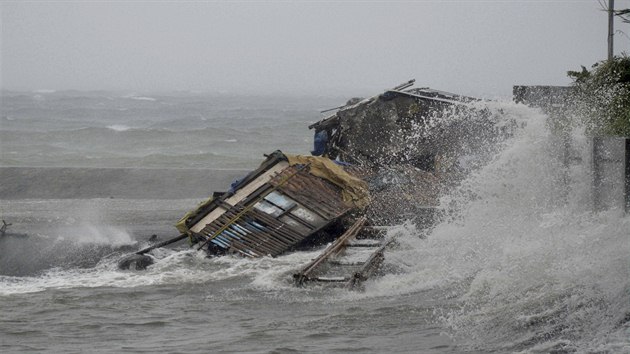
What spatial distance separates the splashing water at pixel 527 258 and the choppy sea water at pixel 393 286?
0.02 meters

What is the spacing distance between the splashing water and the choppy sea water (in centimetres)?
2

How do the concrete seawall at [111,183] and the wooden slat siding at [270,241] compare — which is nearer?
the wooden slat siding at [270,241]

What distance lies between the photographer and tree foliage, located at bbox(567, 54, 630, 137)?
1405 cm

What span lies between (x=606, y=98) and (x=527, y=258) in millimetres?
4651

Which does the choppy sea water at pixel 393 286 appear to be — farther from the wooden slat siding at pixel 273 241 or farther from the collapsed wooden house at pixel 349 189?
the collapsed wooden house at pixel 349 189

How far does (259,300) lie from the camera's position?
12.0m

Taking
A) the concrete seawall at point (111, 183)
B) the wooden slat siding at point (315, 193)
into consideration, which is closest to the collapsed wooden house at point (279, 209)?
the wooden slat siding at point (315, 193)

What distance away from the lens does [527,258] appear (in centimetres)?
1130

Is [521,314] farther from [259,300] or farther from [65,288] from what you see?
[65,288]

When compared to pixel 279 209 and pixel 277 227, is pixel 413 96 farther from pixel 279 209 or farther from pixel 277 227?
pixel 277 227

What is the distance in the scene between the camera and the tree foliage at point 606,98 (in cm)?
1405

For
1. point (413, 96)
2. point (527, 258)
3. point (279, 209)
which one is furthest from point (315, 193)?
point (527, 258)

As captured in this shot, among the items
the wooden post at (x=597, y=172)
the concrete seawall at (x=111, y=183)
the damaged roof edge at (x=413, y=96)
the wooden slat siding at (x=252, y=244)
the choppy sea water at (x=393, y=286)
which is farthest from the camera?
the concrete seawall at (x=111, y=183)

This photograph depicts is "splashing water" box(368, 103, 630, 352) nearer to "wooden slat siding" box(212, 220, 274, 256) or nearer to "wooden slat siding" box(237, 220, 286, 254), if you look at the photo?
"wooden slat siding" box(237, 220, 286, 254)
